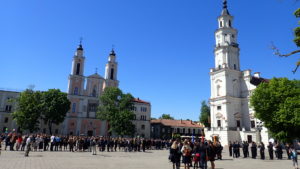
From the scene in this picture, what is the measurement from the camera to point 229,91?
50781mm

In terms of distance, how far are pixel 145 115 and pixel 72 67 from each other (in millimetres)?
25358

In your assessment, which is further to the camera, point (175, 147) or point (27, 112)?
point (27, 112)

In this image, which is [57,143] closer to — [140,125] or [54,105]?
[54,105]

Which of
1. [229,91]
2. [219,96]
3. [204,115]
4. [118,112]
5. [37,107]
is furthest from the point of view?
[204,115]

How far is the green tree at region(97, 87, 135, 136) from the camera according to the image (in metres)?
45.1

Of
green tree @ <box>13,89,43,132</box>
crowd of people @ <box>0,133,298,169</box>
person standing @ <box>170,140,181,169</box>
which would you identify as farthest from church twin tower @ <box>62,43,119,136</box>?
person standing @ <box>170,140,181,169</box>

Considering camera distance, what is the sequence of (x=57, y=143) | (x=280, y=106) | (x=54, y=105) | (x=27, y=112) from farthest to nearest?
(x=54, y=105) → (x=27, y=112) → (x=280, y=106) → (x=57, y=143)

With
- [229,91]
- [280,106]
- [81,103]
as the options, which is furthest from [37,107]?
[280,106]

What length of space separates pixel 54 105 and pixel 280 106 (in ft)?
136

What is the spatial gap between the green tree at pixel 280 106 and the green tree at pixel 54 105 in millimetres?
37752

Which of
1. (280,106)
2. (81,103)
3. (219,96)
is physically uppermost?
(219,96)

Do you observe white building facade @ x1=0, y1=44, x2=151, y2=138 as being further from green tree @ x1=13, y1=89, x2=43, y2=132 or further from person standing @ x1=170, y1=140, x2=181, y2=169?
person standing @ x1=170, y1=140, x2=181, y2=169

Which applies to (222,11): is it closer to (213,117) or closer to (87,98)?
(213,117)

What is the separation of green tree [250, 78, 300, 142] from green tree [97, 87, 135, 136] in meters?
24.3
